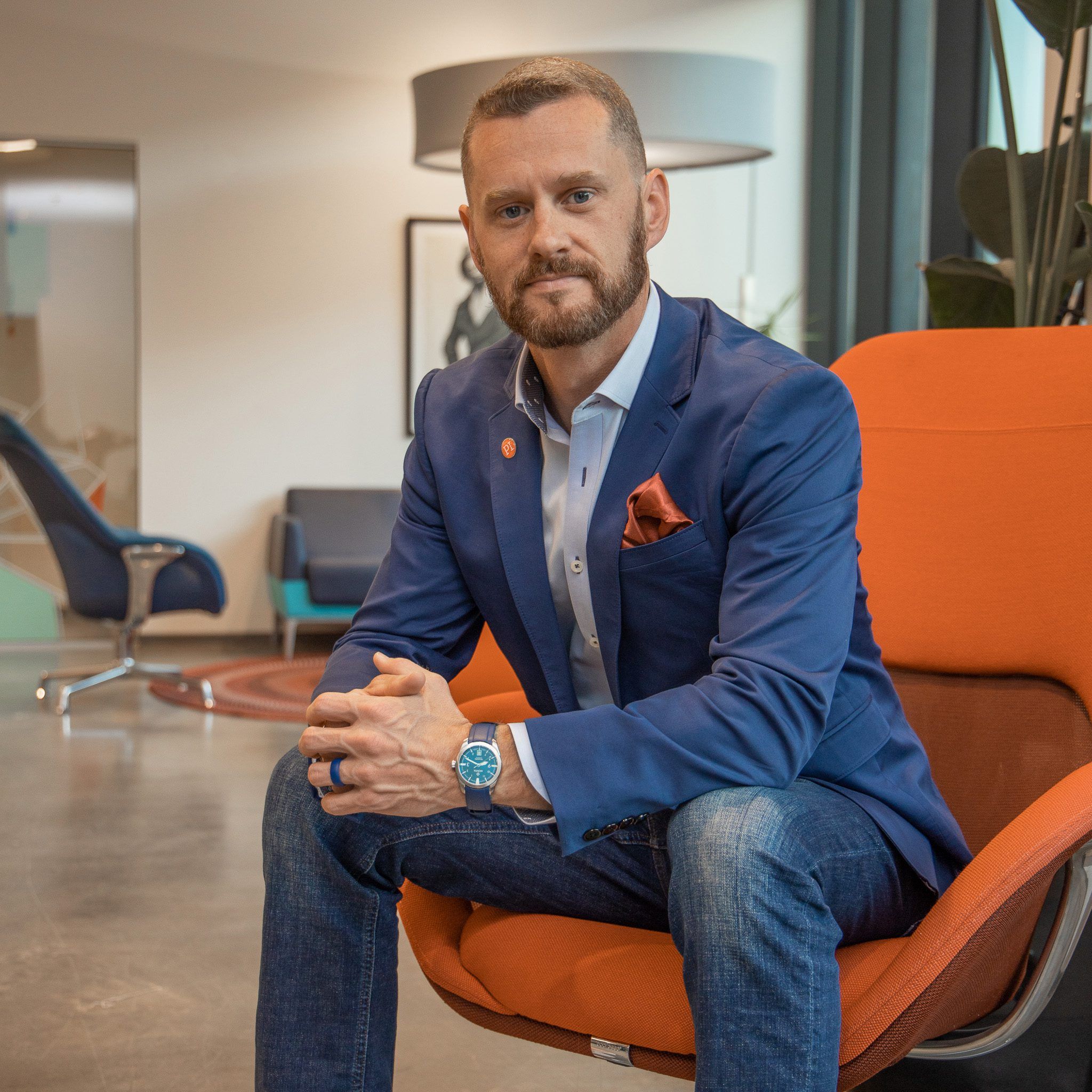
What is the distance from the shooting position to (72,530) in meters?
4.68

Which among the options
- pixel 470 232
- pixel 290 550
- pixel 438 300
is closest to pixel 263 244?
pixel 438 300

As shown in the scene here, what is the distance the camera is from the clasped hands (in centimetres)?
119

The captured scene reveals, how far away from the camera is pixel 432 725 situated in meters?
1.22

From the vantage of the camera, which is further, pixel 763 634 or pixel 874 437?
pixel 874 437

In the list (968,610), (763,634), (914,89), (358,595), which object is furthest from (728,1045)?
(914,89)

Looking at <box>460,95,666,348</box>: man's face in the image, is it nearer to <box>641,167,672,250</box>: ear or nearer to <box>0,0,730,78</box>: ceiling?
<box>641,167,672,250</box>: ear

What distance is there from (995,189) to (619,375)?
1539 mm

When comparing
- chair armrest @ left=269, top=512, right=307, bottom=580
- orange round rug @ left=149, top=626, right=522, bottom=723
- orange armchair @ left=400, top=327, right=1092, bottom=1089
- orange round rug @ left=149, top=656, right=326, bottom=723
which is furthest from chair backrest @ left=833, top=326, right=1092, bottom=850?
chair armrest @ left=269, top=512, right=307, bottom=580

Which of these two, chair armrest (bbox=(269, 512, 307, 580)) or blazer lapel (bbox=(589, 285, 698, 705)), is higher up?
blazer lapel (bbox=(589, 285, 698, 705))

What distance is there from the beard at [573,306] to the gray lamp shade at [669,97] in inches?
113

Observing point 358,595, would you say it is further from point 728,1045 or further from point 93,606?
point 728,1045

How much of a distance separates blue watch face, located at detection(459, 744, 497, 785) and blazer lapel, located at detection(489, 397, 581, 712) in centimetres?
25

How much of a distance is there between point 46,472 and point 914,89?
419cm

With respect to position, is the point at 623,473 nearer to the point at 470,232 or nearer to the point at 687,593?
the point at 687,593
